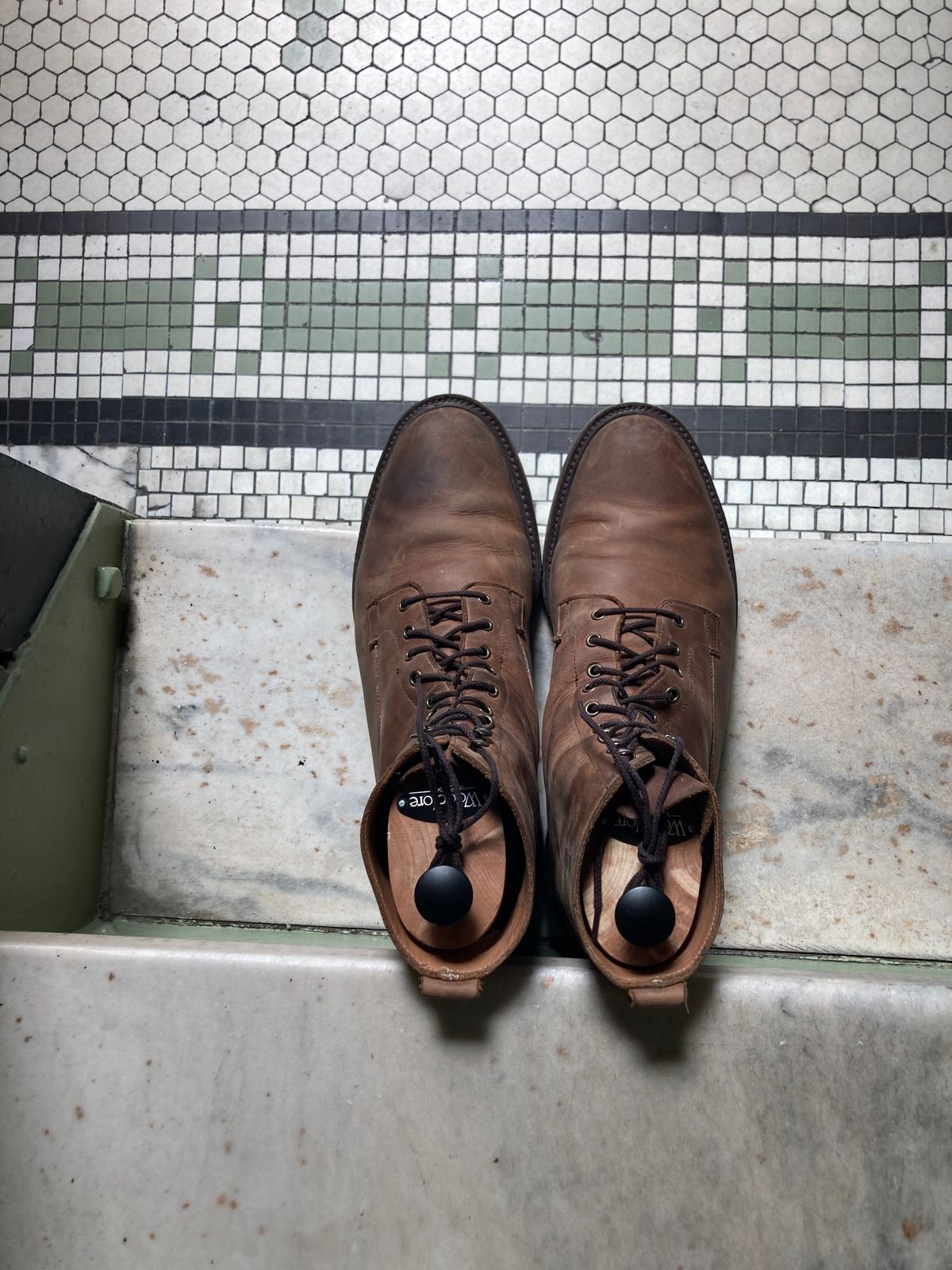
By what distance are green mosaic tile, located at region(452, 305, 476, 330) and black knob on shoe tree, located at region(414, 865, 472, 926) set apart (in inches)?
36.3

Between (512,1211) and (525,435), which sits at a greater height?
(525,435)

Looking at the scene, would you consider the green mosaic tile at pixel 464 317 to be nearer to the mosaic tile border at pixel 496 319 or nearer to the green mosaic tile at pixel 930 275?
the mosaic tile border at pixel 496 319

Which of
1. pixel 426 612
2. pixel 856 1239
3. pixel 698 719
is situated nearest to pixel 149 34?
pixel 426 612

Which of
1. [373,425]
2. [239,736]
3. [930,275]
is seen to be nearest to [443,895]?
[239,736]

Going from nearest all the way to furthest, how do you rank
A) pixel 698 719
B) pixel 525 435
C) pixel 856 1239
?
pixel 856 1239 → pixel 698 719 → pixel 525 435

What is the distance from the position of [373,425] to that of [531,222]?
1.24 ft

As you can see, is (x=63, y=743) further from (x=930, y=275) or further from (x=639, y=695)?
(x=930, y=275)

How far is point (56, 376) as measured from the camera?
1.36m

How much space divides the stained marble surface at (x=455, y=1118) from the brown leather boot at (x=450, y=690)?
0.19 feet

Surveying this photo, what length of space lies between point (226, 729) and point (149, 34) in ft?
3.81

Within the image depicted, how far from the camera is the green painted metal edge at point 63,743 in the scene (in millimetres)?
748

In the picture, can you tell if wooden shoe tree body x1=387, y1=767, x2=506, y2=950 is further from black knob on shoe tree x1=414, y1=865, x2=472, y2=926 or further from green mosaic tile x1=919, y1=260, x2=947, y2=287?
green mosaic tile x1=919, y1=260, x2=947, y2=287

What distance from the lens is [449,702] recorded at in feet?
2.56

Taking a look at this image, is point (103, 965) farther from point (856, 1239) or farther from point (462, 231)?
point (462, 231)
